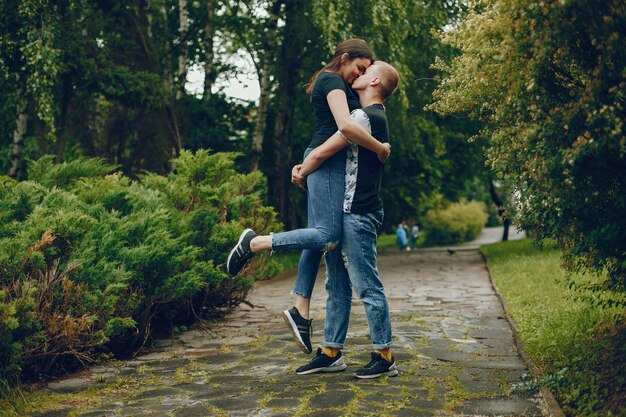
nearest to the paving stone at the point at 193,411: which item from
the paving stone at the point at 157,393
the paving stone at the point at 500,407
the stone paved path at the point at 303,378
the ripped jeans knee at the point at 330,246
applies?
the stone paved path at the point at 303,378

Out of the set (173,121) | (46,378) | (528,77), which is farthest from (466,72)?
(173,121)

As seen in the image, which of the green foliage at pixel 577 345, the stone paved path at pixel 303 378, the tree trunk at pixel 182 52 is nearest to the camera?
the green foliage at pixel 577 345

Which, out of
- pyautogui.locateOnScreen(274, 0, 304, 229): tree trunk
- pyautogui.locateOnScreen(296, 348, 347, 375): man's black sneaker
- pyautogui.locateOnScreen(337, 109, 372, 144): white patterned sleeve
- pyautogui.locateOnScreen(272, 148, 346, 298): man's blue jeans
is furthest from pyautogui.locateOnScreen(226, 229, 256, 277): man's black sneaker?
pyautogui.locateOnScreen(274, 0, 304, 229): tree trunk

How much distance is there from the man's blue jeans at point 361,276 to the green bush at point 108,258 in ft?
5.33

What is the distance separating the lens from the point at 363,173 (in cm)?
484

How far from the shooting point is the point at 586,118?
3609mm

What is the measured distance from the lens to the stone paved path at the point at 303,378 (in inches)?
167

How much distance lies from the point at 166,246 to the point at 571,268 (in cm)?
327

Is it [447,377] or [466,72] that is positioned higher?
[466,72]

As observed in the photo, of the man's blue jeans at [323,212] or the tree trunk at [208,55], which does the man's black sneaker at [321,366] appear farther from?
the tree trunk at [208,55]

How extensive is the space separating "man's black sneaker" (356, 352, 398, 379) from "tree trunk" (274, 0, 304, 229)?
45.9 feet

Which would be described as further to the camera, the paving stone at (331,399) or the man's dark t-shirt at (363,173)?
the man's dark t-shirt at (363,173)

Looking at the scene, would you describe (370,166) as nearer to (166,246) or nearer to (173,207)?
(166,246)

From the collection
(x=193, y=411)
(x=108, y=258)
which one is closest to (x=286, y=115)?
(x=108, y=258)
